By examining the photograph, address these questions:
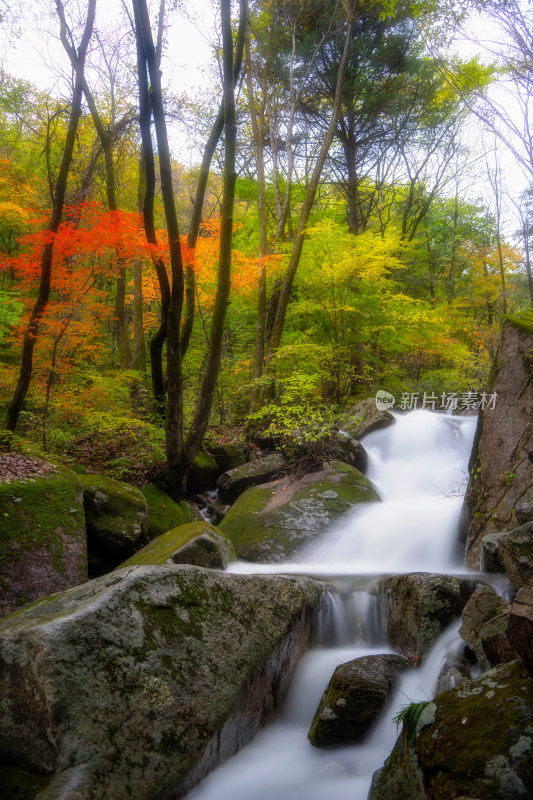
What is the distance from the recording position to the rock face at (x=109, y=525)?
575cm

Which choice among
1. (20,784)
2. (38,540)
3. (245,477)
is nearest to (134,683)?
(20,784)

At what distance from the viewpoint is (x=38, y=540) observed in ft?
15.2

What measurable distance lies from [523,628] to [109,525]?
4924mm

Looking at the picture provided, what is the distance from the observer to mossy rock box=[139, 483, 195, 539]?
6.85m

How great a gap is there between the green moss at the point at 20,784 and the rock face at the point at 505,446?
4.59 m

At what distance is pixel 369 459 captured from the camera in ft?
32.5

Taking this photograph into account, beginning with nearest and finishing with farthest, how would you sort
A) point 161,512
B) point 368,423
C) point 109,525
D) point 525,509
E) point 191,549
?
point 525,509
point 191,549
point 109,525
point 161,512
point 368,423

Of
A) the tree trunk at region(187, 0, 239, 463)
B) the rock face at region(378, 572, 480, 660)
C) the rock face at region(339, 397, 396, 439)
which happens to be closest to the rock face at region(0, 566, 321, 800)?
the rock face at region(378, 572, 480, 660)

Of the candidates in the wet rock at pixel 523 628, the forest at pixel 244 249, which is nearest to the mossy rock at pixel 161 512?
the forest at pixel 244 249

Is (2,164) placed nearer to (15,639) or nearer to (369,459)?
(369,459)

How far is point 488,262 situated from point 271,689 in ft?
69.6

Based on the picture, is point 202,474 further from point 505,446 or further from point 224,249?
point 505,446

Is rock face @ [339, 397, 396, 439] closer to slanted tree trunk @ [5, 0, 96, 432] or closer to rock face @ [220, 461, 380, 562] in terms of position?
rock face @ [220, 461, 380, 562]

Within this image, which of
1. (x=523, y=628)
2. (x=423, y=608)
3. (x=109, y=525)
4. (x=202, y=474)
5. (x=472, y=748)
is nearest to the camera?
(x=472, y=748)
